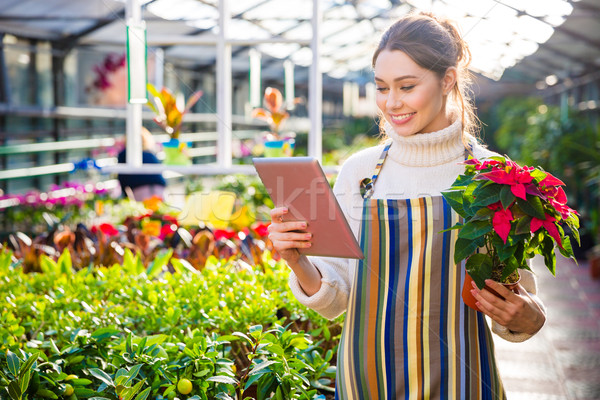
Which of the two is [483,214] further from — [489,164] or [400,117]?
[400,117]

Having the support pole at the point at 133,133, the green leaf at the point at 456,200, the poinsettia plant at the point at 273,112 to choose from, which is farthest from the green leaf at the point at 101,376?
the poinsettia plant at the point at 273,112

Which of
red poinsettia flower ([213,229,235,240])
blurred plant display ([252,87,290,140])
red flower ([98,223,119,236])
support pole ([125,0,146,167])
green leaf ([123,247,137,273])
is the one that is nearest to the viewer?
green leaf ([123,247,137,273])

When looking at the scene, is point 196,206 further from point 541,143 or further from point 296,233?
point 541,143

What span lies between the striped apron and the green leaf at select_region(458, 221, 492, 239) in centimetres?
15

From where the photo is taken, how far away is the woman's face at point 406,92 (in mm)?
1521

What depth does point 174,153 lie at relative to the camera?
408 centimetres

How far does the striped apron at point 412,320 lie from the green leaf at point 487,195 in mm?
173

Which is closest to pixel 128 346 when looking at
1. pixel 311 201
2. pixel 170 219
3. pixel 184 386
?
pixel 184 386

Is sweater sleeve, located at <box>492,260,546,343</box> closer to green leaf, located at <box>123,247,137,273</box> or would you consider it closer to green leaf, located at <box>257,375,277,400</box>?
green leaf, located at <box>257,375,277,400</box>

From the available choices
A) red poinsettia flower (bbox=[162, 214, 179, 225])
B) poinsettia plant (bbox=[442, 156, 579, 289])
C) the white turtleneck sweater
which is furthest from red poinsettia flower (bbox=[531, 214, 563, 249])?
red poinsettia flower (bbox=[162, 214, 179, 225])

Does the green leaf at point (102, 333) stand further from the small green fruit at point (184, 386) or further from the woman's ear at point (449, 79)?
the woman's ear at point (449, 79)

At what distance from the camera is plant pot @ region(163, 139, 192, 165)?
4039 mm

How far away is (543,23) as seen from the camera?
8008 mm

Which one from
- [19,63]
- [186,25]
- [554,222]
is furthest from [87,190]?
[554,222]
